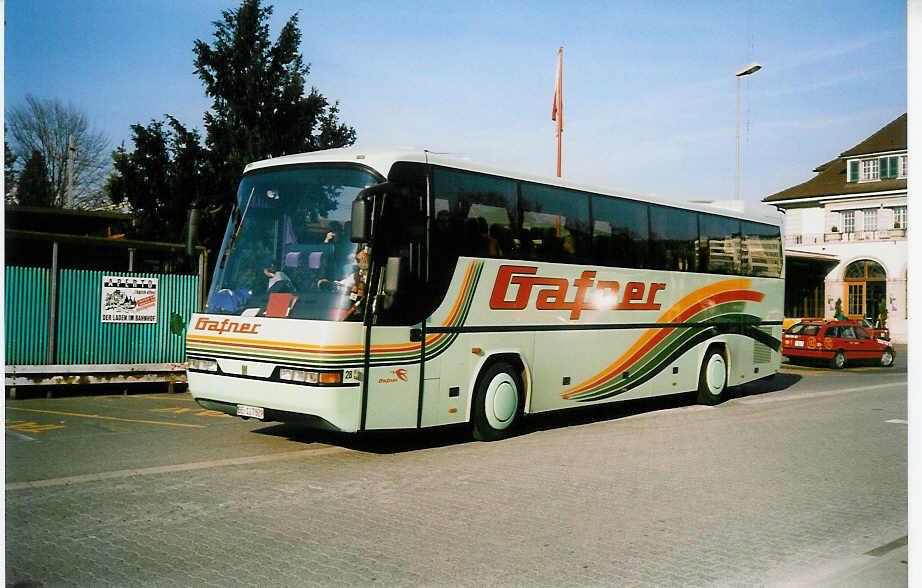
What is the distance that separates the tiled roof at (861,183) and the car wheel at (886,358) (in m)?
5.63

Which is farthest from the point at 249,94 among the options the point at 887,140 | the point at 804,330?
the point at 804,330

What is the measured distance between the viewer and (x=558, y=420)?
1359cm

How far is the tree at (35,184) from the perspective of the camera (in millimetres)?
11674

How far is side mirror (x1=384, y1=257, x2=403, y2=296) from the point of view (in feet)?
30.8

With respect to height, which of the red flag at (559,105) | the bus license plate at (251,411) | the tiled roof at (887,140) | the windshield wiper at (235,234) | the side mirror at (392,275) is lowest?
the bus license plate at (251,411)

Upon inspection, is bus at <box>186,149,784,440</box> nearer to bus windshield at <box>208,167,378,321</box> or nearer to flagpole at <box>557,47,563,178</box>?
bus windshield at <box>208,167,378,321</box>

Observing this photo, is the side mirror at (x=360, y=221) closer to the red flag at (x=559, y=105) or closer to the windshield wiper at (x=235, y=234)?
the windshield wiper at (x=235, y=234)

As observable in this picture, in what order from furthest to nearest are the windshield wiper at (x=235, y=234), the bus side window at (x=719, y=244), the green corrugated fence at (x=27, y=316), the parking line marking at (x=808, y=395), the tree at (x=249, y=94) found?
1. the tree at (x=249, y=94)
2. the parking line marking at (x=808, y=395)
3. the bus side window at (x=719, y=244)
4. the green corrugated fence at (x=27, y=316)
5. the windshield wiper at (x=235, y=234)

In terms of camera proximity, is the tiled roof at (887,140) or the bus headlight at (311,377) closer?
the tiled roof at (887,140)

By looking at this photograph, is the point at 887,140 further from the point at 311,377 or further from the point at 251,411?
the point at 251,411

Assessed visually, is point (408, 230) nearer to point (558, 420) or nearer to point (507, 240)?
point (507, 240)

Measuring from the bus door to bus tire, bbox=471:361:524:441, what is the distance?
4.24 feet

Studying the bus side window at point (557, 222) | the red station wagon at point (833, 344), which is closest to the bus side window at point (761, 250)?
the bus side window at point (557, 222)

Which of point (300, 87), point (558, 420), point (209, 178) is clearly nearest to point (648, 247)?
point (558, 420)
